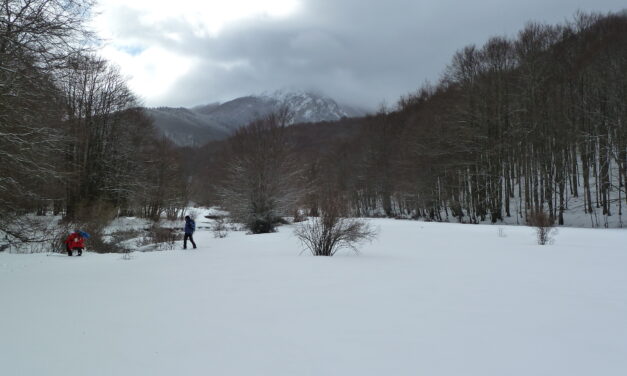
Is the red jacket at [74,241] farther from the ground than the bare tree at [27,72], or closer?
closer

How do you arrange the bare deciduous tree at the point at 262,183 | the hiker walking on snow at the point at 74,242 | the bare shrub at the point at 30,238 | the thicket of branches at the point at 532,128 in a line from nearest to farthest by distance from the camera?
the hiker walking on snow at the point at 74,242 → the bare shrub at the point at 30,238 → the thicket of branches at the point at 532,128 → the bare deciduous tree at the point at 262,183

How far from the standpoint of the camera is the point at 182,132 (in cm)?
15250

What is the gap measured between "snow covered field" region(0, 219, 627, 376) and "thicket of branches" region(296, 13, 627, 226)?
15249mm

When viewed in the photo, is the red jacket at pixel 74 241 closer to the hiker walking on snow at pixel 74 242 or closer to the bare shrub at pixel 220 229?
the hiker walking on snow at pixel 74 242

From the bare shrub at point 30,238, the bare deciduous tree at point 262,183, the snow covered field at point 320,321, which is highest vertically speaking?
the bare deciduous tree at point 262,183

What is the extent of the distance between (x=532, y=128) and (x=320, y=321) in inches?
1056

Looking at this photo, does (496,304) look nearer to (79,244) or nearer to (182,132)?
(79,244)

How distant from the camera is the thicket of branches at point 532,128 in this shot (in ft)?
75.8

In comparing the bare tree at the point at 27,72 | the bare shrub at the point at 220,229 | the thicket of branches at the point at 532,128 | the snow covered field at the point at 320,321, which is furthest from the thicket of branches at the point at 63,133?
the thicket of branches at the point at 532,128

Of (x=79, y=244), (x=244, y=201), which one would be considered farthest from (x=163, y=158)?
(x=79, y=244)

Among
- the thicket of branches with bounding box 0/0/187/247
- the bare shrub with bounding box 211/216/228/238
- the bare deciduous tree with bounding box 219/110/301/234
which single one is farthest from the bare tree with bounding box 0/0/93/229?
the bare deciduous tree with bounding box 219/110/301/234

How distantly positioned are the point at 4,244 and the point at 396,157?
3431cm

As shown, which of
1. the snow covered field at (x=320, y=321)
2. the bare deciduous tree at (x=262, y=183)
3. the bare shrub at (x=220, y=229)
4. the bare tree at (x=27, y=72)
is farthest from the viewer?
the bare deciduous tree at (x=262, y=183)

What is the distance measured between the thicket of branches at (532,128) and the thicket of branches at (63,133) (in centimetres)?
1543
